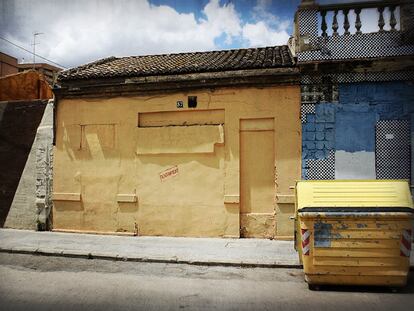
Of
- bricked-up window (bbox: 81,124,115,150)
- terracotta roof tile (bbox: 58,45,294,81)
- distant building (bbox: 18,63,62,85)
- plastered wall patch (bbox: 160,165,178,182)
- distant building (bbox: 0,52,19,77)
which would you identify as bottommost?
plastered wall patch (bbox: 160,165,178,182)

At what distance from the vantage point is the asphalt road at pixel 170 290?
5004 mm

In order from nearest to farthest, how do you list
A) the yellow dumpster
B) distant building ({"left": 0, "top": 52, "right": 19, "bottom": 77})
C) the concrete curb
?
1. the yellow dumpster
2. the concrete curb
3. distant building ({"left": 0, "top": 52, "right": 19, "bottom": 77})

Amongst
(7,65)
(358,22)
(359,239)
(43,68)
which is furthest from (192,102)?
(43,68)

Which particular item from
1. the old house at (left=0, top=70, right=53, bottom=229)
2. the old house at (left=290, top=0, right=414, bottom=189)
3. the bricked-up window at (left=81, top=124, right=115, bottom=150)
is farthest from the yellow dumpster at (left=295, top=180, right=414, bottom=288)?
the old house at (left=0, top=70, right=53, bottom=229)

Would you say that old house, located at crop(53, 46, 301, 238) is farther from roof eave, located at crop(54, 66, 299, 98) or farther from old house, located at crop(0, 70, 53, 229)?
old house, located at crop(0, 70, 53, 229)

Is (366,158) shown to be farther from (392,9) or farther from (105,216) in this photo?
(105,216)

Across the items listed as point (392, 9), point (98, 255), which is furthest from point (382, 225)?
point (392, 9)

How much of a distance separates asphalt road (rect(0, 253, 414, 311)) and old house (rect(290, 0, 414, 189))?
3572 mm

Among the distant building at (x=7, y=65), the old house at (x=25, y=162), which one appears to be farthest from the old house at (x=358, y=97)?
the distant building at (x=7, y=65)

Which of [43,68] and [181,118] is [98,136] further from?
[43,68]

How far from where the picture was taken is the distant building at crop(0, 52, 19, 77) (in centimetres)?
1912

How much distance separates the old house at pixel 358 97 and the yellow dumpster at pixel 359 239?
3.61 metres

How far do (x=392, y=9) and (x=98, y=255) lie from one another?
9280 millimetres

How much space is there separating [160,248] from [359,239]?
15.1 feet
